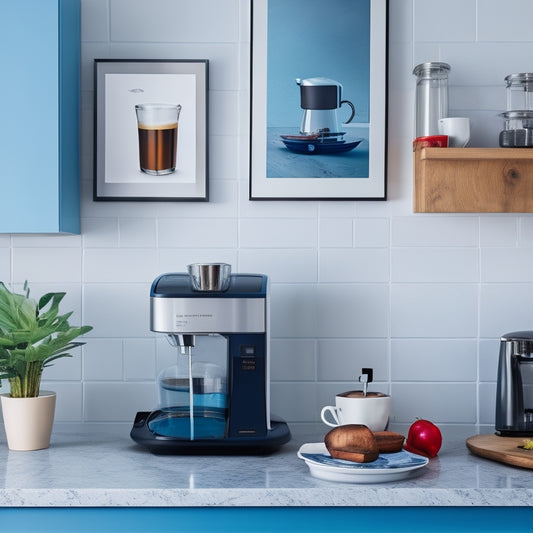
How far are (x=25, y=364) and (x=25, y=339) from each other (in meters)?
0.06

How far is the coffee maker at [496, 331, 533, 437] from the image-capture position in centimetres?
190

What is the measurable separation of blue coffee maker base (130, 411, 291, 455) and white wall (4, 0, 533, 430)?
13.0 inches

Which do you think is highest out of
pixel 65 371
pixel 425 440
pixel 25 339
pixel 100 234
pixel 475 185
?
pixel 475 185

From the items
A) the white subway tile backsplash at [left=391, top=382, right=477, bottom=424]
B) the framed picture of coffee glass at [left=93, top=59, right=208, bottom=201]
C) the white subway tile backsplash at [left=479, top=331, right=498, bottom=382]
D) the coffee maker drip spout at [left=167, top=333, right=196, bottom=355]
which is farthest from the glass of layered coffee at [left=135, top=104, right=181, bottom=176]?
the white subway tile backsplash at [left=479, top=331, right=498, bottom=382]

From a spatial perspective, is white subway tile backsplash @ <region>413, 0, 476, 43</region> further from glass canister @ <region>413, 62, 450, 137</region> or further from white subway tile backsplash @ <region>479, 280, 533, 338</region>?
white subway tile backsplash @ <region>479, 280, 533, 338</region>

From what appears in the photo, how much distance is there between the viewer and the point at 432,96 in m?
2.01

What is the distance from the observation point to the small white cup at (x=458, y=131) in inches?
76.8

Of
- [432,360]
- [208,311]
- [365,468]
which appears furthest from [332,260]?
[365,468]

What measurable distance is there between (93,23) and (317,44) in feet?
2.01

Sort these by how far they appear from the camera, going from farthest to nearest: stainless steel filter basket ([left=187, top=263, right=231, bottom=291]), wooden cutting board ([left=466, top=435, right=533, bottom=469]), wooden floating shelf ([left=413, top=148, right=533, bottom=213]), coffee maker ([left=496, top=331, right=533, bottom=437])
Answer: wooden floating shelf ([left=413, top=148, right=533, bottom=213]) < coffee maker ([left=496, top=331, right=533, bottom=437]) < stainless steel filter basket ([left=187, top=263, right=231, bottom=291]) < wooden cutting board ([left=466, top=435, right=533, bottom=469])

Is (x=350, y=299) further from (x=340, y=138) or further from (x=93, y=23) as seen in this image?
(x=93, y=23)

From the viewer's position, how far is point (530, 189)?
2041mm

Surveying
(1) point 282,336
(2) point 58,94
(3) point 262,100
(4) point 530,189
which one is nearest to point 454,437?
(1) point 282,336

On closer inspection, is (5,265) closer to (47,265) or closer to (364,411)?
(47,265)
